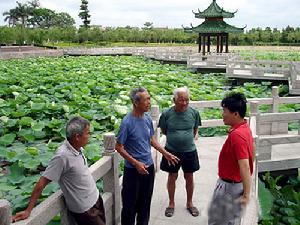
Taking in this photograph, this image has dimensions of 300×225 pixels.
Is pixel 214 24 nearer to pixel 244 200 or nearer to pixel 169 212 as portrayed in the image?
pixel 169 212

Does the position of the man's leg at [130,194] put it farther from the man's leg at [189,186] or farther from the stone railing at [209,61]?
the stone railing at [209,61]

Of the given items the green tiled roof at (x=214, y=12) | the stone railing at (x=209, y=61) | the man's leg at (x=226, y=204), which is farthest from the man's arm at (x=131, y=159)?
the green tiled roof at (x=214, y=12)

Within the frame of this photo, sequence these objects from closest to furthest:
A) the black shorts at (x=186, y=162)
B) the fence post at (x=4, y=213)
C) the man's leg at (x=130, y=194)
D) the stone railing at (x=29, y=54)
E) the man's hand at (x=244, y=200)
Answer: the fence post at (x=4, y=213), the man's hand at (x=244, y=200), the man's leg at (x=130, y=194), the black shorts at (x=186, y=162), the stone railing at (x=29, y=54)

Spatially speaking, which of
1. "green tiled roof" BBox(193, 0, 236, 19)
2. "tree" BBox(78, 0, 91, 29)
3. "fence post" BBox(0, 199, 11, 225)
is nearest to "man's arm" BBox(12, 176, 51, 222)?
"fence post" BBox(0, 199, 11, 225)

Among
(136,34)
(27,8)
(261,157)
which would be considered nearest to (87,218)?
(261,157)

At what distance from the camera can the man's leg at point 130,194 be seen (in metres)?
3.14

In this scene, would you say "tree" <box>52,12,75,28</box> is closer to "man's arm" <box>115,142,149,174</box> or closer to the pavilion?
the pavilion

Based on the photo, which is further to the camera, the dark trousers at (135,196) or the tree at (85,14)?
the tree at (85,14)

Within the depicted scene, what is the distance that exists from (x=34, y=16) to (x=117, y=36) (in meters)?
34.8

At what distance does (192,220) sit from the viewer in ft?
11.9

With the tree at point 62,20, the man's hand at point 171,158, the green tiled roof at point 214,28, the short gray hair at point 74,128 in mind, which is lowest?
the man's hand at point 171,158

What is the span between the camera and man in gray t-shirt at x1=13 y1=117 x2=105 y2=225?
2.30 m

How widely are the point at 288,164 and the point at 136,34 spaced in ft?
175

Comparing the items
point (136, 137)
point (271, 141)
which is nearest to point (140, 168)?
point (136, 137)
